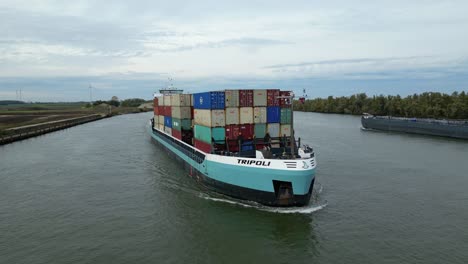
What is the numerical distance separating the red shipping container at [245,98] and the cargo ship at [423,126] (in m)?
44.5

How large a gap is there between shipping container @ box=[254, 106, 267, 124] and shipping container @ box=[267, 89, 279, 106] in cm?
77

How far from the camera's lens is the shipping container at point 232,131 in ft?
85.6

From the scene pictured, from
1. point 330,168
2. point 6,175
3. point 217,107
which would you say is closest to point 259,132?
point 217,107

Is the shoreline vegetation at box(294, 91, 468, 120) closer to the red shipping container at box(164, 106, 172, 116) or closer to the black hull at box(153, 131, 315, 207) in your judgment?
the red shipping container at box(164, 106, 172, 116)

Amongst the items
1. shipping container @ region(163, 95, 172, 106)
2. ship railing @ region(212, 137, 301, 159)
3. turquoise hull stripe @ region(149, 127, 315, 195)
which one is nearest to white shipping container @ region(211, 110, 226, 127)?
ship railing @ region(212, 137, 301, 159)

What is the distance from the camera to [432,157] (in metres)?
39.5

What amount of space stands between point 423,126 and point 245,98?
48183mm

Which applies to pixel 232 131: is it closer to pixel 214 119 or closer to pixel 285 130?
pixel 214 119

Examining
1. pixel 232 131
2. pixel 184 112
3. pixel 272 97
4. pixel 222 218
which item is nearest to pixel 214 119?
pixel 232 131

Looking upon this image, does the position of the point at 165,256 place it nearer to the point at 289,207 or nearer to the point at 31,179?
the point at 289,207

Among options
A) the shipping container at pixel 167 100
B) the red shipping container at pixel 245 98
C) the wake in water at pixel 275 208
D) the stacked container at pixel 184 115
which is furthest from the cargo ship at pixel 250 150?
the shipping container at pixel 167 100

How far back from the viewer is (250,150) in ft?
85.0

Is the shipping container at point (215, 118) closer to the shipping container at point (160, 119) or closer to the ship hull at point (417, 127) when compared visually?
the shipping container at point (160, 119)

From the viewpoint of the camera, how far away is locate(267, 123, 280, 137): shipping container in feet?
88.2
